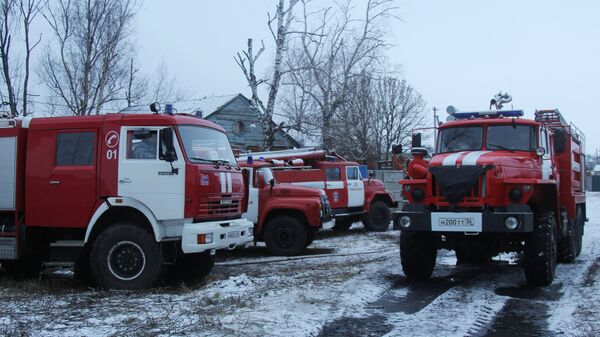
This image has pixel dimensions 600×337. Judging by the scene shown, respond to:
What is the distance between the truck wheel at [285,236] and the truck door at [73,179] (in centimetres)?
504

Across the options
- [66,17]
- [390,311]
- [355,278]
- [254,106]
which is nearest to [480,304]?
[390,311]

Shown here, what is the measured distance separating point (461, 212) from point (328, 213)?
17.0 feet

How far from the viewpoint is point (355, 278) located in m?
9.22

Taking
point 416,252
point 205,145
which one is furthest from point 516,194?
point 205,145

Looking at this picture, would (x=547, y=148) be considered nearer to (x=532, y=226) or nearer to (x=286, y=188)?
(x=532, y=226)

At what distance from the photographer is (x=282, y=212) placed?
1314 cm

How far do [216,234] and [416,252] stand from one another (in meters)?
3.05

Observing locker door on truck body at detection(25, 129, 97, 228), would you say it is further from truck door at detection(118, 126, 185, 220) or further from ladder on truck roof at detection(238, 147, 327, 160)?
ladder on truck roof at detection(238, 147, 327, 160)

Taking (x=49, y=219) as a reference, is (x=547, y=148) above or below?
above

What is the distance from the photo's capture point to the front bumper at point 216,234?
8.21m

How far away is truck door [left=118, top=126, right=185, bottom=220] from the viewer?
8.37 meters

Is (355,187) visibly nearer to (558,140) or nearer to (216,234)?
(558,140)

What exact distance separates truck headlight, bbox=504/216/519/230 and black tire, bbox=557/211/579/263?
319cm

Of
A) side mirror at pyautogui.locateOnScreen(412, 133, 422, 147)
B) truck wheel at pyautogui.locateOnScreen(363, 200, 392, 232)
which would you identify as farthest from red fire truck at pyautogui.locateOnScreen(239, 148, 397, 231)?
side mirror at pyautogui.locateOnScreen(412, 133, 422, 147)
